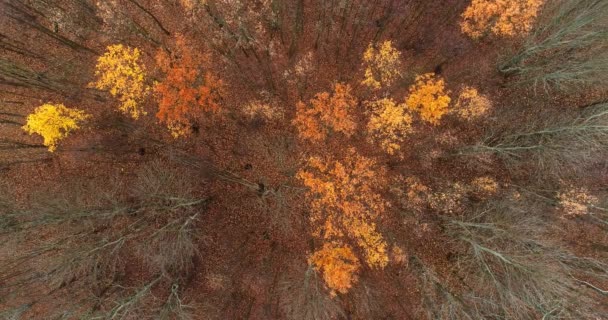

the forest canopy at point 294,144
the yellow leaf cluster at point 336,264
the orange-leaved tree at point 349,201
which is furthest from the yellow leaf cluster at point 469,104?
the yellow leaf cluster at point 336,264

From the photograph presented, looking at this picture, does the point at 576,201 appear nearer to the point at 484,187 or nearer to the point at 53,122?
the point at 484,187

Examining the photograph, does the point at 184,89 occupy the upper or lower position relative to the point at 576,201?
upper

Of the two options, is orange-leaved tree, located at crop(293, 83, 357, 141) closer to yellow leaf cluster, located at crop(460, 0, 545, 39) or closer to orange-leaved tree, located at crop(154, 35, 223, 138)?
orange-leaved tree, located at crop(154, 35, 223, 138)

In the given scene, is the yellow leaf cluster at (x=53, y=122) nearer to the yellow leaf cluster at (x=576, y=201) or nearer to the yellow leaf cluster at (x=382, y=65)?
the yellow leaf cluster at (x=382, y=65)

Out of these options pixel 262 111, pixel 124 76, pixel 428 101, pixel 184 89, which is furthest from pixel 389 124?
pixel 124 76

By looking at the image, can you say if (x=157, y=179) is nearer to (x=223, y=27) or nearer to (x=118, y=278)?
(x=118, y=278)
